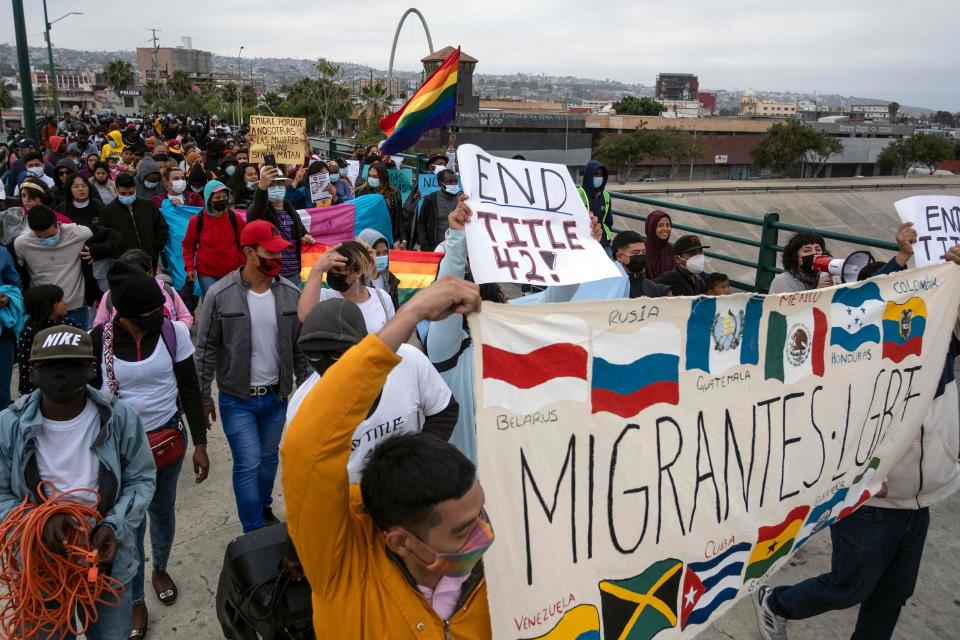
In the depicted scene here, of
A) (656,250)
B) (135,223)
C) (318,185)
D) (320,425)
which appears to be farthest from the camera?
(318,185)

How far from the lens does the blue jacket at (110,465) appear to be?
8.79 feet

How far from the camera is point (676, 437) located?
8.38ft

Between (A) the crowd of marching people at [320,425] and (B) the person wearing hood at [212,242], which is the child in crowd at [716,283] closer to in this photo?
(A) the crowd of marching people at [320,425]

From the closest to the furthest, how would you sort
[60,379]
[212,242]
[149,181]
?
[60,379] → [212,242] → [149,181]

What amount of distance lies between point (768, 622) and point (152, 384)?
3.26 metres

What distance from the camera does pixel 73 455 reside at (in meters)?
2.78

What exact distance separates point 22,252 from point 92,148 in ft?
46.0

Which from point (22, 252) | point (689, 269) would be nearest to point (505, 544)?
point (689, 269)

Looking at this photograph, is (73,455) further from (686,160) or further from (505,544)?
(686,160)

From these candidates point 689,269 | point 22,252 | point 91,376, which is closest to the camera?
point 91,376

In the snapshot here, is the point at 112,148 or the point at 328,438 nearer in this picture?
the point at 328,438

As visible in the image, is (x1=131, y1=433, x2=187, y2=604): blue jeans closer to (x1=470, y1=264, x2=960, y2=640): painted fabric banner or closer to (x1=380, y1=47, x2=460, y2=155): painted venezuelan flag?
(x1=470, y1=264, x2=960, y2=640): painted fabric banner

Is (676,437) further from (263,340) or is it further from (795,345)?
(263,340)

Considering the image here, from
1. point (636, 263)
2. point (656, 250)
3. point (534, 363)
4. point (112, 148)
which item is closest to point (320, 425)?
point (534, 363)
